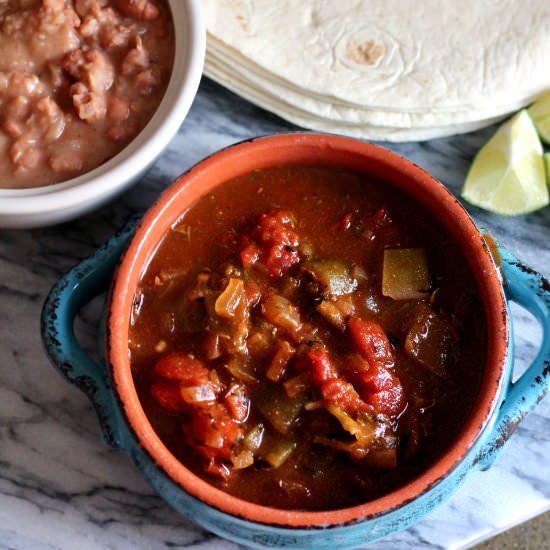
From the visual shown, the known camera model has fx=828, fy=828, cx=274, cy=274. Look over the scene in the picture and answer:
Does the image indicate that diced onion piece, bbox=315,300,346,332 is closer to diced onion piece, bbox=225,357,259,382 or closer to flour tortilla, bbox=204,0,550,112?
diced onion piece, bbox=225,357,259,382

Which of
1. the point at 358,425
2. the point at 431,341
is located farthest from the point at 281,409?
the point at 431,341

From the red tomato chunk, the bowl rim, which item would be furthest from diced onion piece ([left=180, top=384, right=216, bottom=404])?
the bowl rim

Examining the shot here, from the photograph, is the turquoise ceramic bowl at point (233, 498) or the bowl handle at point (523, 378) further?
the bowl handle at point (523, 378)

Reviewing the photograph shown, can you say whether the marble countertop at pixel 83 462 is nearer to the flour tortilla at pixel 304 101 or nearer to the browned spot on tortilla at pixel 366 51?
the flour tortilla at pixel 304 101

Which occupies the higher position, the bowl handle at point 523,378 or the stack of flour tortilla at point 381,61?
the stack of flour tortilla at point 381,61

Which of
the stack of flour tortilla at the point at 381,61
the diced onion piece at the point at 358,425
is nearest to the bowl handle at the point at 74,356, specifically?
the diced onion piece at the point at 358,425

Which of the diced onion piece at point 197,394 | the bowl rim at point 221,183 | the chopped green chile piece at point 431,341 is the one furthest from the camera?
the chopped green chile piece at point 431,341

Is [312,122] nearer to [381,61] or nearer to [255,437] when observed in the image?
[381,61]
